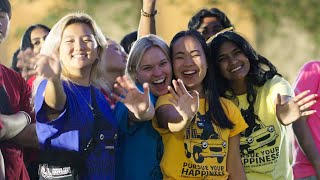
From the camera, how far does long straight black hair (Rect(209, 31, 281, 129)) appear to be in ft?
18.9

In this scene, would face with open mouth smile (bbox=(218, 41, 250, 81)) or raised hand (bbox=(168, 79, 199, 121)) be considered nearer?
raised hand (bbox=(168, 79, 199, 121))

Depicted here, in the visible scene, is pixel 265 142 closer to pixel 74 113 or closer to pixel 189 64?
pixel 189 64

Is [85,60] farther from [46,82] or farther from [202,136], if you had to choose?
[202,136]

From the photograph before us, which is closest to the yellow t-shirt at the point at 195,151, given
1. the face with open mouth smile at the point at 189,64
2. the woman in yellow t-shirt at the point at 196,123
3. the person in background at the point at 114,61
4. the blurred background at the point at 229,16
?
the woman in yellow t-shirt at the point at 196,123

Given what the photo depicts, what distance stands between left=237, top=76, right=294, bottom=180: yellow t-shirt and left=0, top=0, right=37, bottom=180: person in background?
1377mm

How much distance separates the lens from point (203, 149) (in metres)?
5.25

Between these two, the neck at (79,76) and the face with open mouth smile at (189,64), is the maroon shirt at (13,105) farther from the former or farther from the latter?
the face with open mouth smile at (189,64)

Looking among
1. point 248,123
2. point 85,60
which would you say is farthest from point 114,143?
point 248,123

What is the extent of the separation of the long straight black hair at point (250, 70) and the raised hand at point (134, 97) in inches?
37.1

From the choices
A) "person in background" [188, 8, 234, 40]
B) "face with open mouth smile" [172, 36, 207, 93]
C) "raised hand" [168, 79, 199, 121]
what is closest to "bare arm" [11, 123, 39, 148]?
"raised hand" [168, 79, 199, 121]

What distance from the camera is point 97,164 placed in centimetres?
506

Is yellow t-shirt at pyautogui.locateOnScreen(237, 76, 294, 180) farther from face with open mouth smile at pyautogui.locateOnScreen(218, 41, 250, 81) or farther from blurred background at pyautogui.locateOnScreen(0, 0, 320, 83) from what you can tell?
blurred background at pyautogui.locateOnScreen(0, 0, 320, 83)

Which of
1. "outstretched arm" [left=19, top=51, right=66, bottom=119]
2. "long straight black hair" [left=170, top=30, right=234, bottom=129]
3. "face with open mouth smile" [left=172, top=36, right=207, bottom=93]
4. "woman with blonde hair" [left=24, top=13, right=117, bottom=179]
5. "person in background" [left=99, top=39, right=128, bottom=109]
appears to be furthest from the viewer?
"person in background" [left=99, top=39, right=128, bottom=109]

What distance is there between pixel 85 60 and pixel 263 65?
4.38 ft
